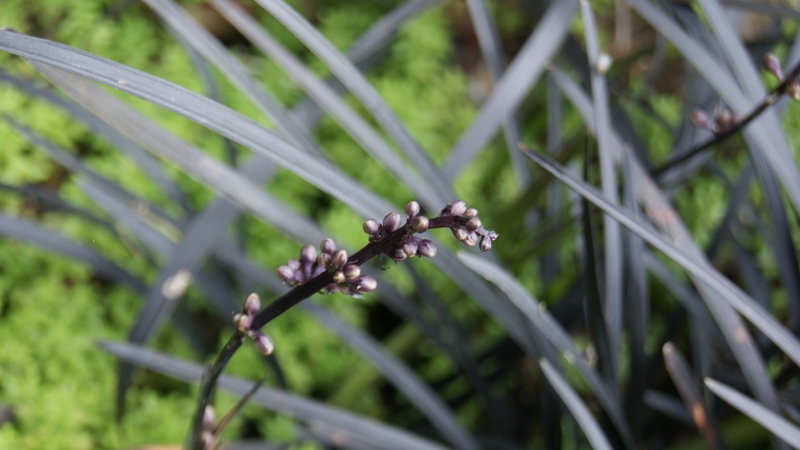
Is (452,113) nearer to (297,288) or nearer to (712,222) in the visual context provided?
(712,222)

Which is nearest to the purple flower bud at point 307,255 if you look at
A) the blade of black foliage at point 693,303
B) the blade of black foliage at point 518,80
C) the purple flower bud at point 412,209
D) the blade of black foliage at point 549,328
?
the purple flower bud at point 412,209

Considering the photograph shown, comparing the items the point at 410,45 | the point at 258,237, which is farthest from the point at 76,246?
the point at 410,45

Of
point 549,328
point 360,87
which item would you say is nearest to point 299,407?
point 549,328

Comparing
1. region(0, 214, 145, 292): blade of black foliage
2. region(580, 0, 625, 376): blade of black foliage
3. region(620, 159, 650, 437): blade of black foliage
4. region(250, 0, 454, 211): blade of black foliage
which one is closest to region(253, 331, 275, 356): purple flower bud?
region(250, 0, 454, 211): blade of black foliage

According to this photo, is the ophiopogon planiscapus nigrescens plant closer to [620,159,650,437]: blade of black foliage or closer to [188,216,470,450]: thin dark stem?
[188,216,470,450]: thin dark stem

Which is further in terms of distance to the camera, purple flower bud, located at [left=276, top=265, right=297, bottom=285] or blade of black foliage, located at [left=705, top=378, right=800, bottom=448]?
blade of black foliage, located at [left=705, top=378, right=800, bottom=448]

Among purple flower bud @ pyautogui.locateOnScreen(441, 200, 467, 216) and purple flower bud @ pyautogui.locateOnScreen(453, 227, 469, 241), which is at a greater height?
purple flower bud @ pyautogui.locateOnScreen(441, 200, 467, 216)
